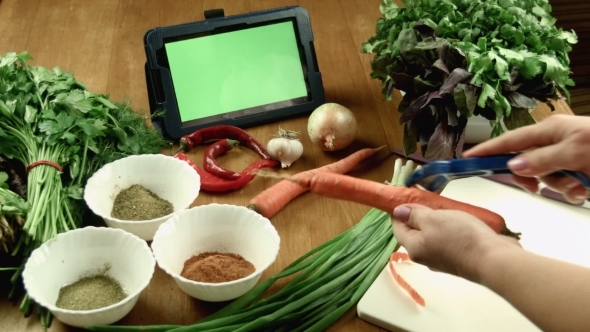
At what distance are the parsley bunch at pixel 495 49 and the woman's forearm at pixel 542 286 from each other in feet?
1.48

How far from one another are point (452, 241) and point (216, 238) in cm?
45

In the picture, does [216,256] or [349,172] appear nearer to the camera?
[216,256]

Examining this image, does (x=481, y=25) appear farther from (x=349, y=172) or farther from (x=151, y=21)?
(x=151, y=21)

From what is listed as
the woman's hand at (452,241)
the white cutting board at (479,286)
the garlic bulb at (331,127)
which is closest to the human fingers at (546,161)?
the woman's hand at (452,241)

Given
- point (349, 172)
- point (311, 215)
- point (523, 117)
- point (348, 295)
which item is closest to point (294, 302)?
point (348, 295)

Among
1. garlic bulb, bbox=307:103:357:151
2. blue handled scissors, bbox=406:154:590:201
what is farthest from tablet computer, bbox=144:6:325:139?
blue handled scissors, bbox=406:154:590:201

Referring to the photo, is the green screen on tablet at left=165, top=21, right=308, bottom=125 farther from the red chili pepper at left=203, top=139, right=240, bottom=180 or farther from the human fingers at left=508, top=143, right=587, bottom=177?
the human fingers at left=508, top=143, right=587, bottom=177

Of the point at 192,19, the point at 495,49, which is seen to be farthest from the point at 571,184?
the point at 192,19

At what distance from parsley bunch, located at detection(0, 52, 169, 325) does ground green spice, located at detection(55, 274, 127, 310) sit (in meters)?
0.10

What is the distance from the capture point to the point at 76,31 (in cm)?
170

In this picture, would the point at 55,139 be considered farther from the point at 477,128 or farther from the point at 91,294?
the point at 477,128

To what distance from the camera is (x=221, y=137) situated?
1361mm

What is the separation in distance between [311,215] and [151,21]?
85 centimetres

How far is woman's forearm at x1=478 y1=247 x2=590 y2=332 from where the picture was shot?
662mm
